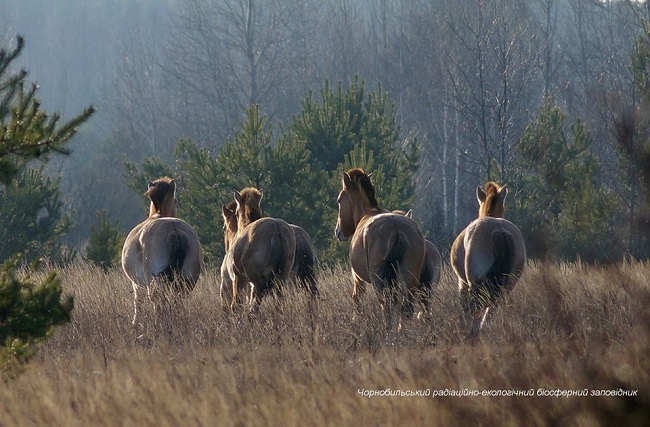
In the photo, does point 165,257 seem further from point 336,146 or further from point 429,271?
point 336,146

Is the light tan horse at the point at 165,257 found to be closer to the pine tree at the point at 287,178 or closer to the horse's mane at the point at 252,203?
the horse's mane at the point at 252,203

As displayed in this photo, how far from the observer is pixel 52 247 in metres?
21.3

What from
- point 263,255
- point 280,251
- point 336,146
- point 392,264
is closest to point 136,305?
point 263,255

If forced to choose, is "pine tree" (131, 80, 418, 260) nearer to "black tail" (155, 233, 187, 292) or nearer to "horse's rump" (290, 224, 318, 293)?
"horse's rump" (290, 224, 318, 293)

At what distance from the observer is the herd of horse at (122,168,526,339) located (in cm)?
1056

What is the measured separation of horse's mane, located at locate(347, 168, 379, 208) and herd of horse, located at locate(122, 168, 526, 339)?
0.01m

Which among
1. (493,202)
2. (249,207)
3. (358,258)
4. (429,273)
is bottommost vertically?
(429,273)

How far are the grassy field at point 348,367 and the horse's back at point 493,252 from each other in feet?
1.35

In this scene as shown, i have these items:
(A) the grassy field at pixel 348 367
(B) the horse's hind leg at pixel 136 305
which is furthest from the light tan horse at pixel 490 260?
(B) the horse's hind leg at pixel 136 305

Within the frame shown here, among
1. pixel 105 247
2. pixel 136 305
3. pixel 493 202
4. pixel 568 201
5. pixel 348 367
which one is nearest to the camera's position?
pixel 348 367

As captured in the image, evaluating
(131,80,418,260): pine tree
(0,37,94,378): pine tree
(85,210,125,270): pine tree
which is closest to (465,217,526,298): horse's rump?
(0,37,94,378): pine tree

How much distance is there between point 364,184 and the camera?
12086 mm

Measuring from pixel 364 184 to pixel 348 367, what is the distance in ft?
15.0

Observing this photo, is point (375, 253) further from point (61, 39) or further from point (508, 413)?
point (61, 39)
